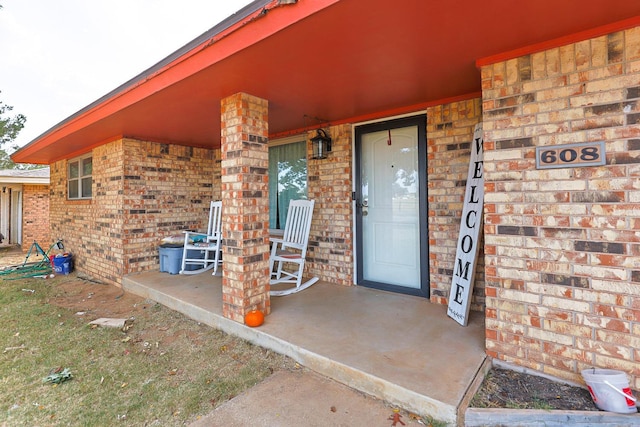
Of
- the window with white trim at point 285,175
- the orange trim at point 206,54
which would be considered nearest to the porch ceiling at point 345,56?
the orange trim at point 206,54

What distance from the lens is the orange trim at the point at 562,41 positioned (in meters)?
1.66

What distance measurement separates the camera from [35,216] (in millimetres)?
9422

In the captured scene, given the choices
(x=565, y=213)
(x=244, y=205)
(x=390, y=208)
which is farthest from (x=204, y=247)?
(x=565, y=213)

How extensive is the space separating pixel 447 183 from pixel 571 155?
52.6 inches

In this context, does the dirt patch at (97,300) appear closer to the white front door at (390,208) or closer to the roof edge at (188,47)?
the roof edge at (188,47)

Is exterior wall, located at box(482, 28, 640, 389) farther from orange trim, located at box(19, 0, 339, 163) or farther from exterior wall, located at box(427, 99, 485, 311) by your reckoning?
orange trim, located at box(19, 0, 339, 163)

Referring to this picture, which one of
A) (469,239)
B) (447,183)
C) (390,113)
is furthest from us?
(390,113)

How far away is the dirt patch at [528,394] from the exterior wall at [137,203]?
4625 millimetres

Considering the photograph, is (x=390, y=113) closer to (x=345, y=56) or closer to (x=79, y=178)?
(x=345, y=56)

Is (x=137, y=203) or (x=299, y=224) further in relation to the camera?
(x=137, y=203)

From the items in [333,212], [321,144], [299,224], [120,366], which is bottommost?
[120,366]

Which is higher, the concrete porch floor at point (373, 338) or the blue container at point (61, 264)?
the blue container at point (61, 264)

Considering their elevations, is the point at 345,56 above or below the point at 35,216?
above

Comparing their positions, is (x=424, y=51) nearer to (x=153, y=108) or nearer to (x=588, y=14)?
(x=588, y=14)
